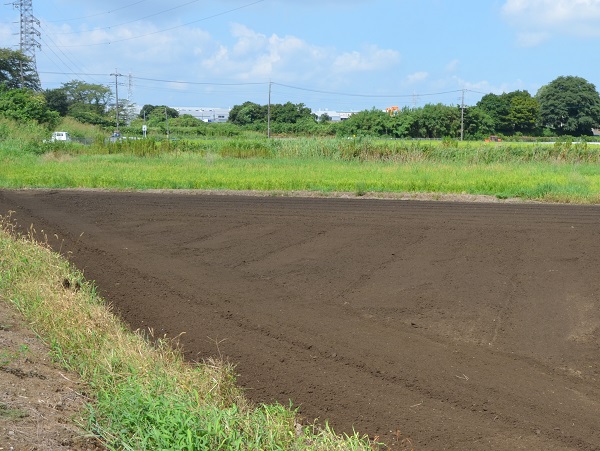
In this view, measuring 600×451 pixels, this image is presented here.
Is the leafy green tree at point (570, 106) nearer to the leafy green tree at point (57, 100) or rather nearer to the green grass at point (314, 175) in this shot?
the leafy green tree at point (57, 100)

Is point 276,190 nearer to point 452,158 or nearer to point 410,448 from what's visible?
point 452,158

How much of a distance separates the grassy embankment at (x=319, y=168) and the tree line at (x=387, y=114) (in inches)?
950

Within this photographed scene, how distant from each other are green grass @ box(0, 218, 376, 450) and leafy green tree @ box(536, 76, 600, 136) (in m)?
97.2

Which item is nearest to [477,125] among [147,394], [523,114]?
[523,114]

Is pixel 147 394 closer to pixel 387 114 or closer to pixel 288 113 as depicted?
pixel 387 114

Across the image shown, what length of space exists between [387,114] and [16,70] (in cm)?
4346

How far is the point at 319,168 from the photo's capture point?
3042cm

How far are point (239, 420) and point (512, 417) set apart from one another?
2573 millimetres

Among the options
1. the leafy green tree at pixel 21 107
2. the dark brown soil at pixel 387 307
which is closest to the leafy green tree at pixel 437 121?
the leafy green tree at pixel 21 107

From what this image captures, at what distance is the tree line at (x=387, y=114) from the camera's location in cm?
7225

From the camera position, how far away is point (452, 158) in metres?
34.7

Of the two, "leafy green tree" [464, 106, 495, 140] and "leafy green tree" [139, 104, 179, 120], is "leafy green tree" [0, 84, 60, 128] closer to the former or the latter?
"leafy green tree" [139, 104, 179, 120]

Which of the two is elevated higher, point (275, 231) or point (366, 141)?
point (366, 141)

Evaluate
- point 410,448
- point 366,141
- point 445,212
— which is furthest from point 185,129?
point 410,448
